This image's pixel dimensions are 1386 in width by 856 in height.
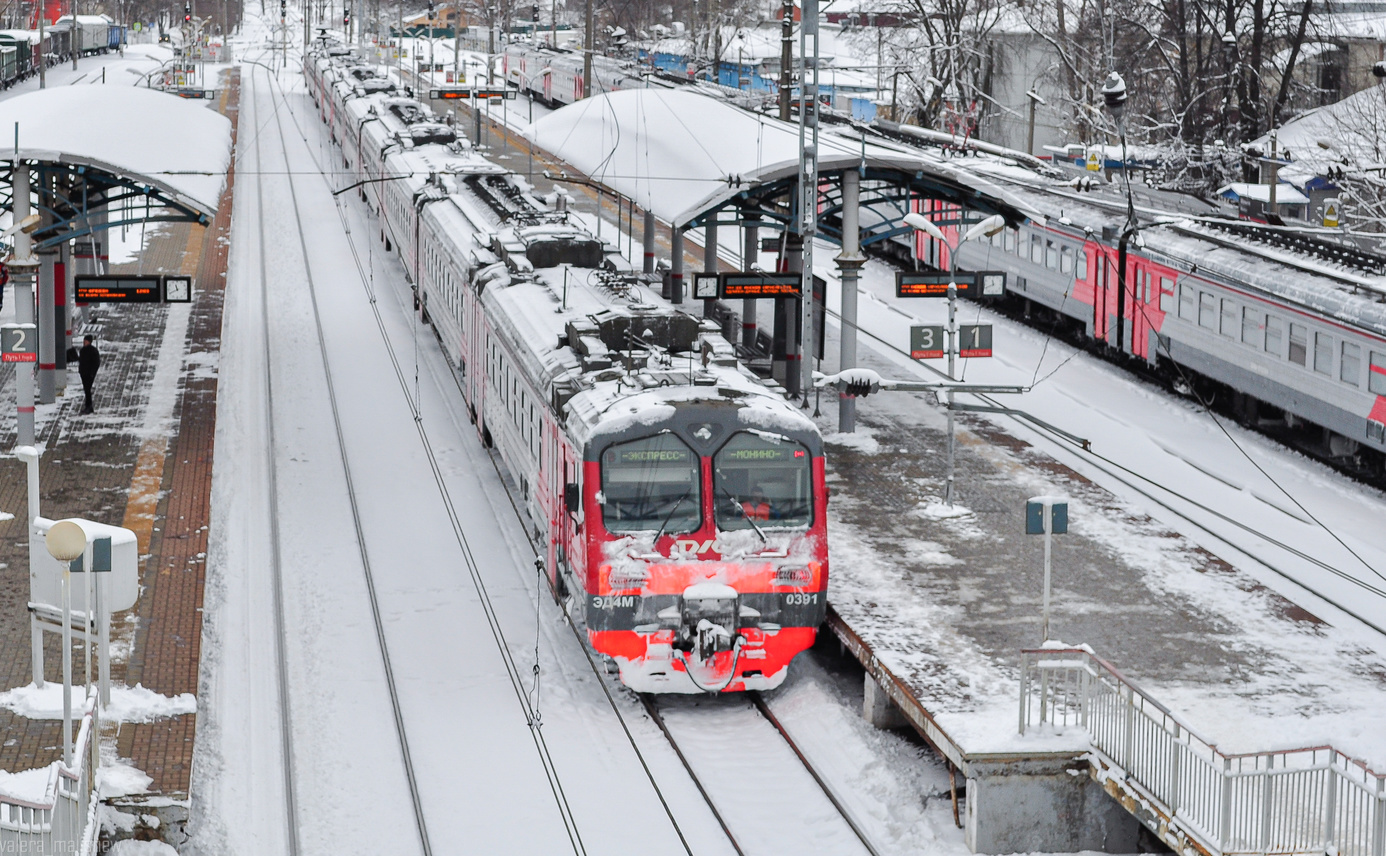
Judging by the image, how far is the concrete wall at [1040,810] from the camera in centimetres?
1477

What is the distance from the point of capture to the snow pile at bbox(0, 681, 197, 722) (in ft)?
53.1

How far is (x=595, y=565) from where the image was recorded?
55.8 ft

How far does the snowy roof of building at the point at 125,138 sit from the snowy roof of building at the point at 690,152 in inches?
286

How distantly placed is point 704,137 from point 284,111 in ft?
191

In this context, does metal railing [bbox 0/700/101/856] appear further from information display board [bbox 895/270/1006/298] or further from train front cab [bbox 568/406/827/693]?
information display board [bbox 895/270/1006/298]

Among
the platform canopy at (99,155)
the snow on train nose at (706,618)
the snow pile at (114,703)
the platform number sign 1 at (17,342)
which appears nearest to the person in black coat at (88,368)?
the platform canopy at (99,155)

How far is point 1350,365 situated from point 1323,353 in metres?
0.79

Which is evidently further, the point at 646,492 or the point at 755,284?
the point at 755,284

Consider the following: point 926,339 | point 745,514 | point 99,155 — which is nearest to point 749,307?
point 926,339

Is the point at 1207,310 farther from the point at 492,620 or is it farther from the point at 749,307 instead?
the point at 492,620

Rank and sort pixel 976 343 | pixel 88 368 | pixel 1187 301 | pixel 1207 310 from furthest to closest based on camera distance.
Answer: pixel 1187 301 < pixel 1207 310 < pixel 88 368 < pixel 976 343

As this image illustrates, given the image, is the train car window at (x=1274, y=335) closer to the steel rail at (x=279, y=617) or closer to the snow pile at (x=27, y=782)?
the steel rail at (x=279, y=617)

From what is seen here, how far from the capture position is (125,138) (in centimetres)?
2866

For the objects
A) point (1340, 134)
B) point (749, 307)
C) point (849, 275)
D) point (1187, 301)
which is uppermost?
point (1340, 134)
